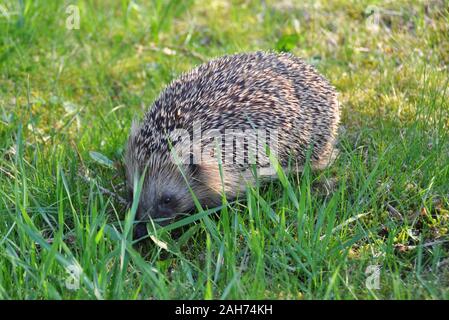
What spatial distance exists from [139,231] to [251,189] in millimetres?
836

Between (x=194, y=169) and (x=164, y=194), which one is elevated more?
(x=194, y=169)

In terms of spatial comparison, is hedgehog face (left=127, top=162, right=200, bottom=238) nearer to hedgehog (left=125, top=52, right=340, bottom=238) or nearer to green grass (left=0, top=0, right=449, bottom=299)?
hedgehog (left=125, top=52, right=340, bottom=238)

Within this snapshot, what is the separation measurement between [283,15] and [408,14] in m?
1.48

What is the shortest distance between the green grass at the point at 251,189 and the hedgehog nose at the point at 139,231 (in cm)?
14

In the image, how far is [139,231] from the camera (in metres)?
4.68

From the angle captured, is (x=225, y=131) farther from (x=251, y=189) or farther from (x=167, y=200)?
(x=251, y=189)

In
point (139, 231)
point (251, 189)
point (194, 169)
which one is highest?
point (251, 189)

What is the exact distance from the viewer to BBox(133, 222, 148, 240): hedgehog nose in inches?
183

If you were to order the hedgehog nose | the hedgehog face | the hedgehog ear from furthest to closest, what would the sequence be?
1. the hedgehog ear
2. the hedgehog face
3. the hedgehog nose

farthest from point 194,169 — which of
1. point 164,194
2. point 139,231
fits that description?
point 139,231

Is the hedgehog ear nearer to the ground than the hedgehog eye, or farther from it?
farther from it

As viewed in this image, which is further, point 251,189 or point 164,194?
point 164,194

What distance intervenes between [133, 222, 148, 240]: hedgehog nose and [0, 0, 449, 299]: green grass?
0.14m

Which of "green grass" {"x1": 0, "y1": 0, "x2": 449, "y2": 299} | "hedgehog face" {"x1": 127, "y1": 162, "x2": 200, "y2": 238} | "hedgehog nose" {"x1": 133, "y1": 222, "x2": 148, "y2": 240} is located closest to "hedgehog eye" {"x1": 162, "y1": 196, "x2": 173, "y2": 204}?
"hedgehog face" {"x1": 127, "y1": 162, "x2": 200, "y2": 238}
